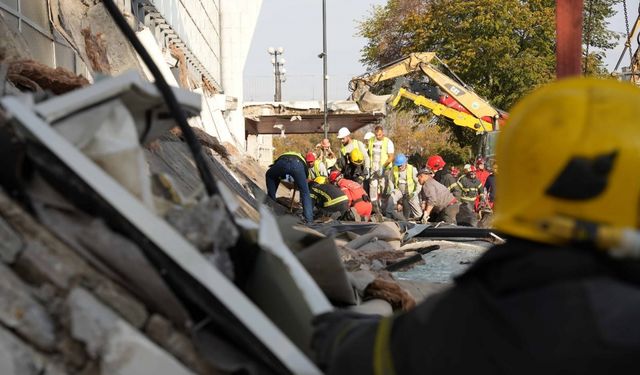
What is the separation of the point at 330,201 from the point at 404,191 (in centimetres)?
420

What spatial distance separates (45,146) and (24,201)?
0.17 meters

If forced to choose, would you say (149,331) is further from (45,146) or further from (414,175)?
(414,175)

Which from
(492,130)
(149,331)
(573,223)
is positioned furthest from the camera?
(492,130)

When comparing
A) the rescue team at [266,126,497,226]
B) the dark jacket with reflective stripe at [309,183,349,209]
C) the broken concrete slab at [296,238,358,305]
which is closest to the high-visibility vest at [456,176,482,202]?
A: the rescue team at [266,126,497,226]

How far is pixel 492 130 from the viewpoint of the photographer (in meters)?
16.9

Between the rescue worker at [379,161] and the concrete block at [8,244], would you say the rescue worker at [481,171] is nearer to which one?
the rescue worker at [379,161]

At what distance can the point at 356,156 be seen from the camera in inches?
519

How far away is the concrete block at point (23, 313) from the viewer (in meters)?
1.58

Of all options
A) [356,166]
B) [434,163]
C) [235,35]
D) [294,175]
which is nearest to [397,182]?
[356,166]

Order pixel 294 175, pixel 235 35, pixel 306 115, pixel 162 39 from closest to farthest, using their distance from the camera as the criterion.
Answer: pixel 294 175, pixel 162 39, pixel 306 115, pixel 235 35

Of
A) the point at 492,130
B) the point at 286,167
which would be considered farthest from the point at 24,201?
the point at 492,130

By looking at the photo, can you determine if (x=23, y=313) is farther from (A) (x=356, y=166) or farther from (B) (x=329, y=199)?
(A) (x=356, y=166)

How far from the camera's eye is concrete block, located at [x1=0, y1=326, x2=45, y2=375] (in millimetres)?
1556

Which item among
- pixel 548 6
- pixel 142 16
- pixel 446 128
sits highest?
pixel 548 6
